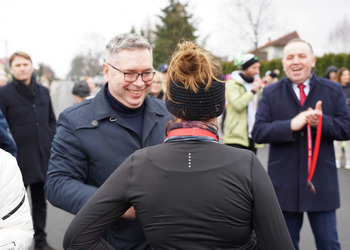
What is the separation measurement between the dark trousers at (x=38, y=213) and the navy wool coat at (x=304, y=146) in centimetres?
262

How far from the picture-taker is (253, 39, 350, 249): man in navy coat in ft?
9.59

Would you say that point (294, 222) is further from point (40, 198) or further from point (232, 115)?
point (40, 198)

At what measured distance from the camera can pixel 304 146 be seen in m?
3.03

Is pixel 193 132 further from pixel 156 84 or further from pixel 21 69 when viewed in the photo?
pixel 156 84

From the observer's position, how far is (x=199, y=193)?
1359mm

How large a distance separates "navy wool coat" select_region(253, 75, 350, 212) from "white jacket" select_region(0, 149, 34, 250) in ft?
6.84

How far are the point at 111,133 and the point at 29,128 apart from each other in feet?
7.80

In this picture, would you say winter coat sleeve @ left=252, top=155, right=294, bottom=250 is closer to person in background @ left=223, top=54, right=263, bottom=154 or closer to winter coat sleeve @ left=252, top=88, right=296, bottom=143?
winter coat sleeve @ left=252, top=88, right=296, bottom=143

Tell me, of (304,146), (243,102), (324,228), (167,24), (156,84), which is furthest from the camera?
(167,24)

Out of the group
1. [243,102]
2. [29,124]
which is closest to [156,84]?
[243,102]

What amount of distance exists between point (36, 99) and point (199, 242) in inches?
128

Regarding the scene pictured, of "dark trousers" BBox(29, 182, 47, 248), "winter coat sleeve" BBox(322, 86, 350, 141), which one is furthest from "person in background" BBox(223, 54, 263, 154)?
"dark trousers" BBox(29, 182, 47, 248)

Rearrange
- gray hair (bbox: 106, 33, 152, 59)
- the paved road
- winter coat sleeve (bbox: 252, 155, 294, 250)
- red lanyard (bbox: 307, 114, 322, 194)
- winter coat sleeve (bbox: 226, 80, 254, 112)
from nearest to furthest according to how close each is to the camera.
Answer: winter coat sleeve (bbox: 252, 155, 294, 250), gray hair (bbox: 106, 33, 152, 59), red lanyard (bbox: 307, 114, 322, 194), the paved road, winter coat sleeve (bbox: 226, 80, 254, 112)

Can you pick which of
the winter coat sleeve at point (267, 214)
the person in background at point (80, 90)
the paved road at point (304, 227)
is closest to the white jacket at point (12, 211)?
the winter coat sleeve at point (267, 214)
